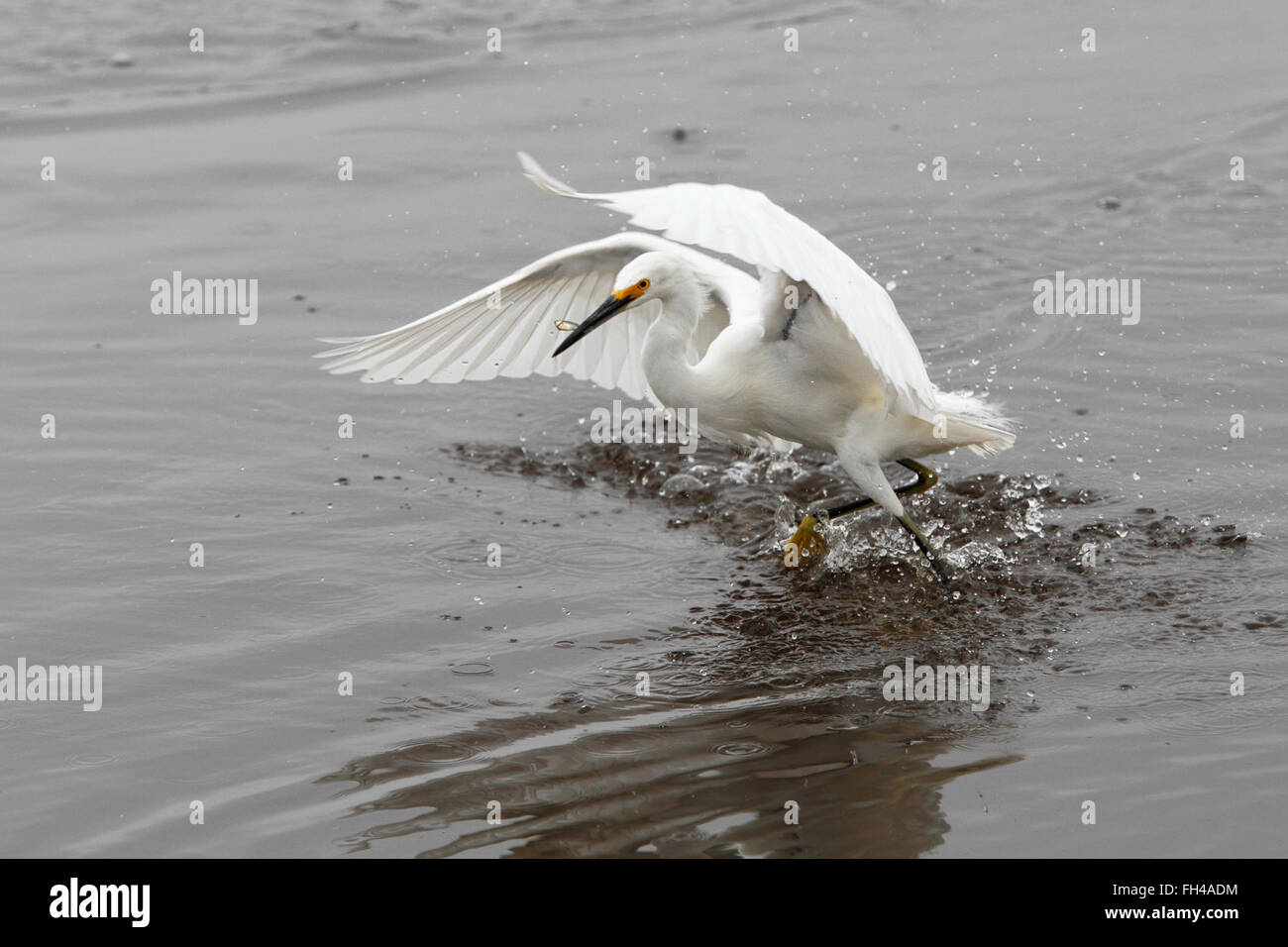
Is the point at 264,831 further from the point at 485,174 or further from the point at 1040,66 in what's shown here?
the point at 1040,66

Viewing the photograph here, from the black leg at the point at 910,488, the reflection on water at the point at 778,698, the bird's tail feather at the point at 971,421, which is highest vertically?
the bird's tail feather at the point at 971,421

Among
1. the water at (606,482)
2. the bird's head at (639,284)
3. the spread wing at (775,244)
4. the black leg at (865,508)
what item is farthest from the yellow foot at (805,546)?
the bird's head at (639,284)

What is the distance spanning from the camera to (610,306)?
6.07 meters

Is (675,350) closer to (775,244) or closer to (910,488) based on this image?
(775,244)

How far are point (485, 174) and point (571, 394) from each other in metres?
3.09

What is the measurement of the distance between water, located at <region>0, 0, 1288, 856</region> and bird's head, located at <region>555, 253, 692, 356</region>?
49.5 inches

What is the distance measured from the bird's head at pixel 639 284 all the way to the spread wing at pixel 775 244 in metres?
0.60

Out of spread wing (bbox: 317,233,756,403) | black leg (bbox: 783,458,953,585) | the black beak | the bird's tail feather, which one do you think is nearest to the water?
black leg (bbox: 783,458,953,585)

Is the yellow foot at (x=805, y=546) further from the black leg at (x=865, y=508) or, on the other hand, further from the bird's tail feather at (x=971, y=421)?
the bird's tail feather at (x=971, y=421)

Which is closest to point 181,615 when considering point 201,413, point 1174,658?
point 201,413

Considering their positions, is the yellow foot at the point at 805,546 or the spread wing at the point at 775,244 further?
the yellow foot at the point at 805,546

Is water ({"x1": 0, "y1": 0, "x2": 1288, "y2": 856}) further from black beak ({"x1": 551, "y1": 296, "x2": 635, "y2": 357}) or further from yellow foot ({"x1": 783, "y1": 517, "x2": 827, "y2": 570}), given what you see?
black beak ({"x1": 551, "y1": 296, "x2": 635, "y2": 357})

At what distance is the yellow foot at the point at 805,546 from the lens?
23.4ft

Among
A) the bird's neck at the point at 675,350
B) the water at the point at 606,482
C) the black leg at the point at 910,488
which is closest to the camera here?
the water at the point at 606,482
